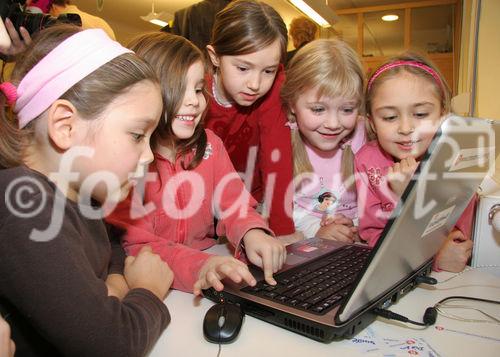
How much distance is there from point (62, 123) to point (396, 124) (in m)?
0.89

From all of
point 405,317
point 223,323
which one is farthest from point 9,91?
point 405,317

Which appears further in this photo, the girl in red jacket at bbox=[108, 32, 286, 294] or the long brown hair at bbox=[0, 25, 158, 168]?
the girl in red jacket at bbox=[108, 32, 286, 294]

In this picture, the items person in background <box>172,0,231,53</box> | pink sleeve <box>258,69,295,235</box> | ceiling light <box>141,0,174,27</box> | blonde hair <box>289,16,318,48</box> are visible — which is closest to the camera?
pink sleeve <box>258,69,295,235</box>

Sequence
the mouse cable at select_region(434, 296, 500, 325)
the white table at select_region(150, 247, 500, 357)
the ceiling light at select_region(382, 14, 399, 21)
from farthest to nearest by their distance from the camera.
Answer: the ceiling light at select_region(382, 14, 399, 21)
the mouse cable at select_region(434, 296, 500, 325)
the white table at select_region(150, 247, 500, 357)

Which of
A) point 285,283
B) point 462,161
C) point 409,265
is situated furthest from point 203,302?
point 462,161

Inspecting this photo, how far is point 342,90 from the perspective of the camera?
49.1 inches

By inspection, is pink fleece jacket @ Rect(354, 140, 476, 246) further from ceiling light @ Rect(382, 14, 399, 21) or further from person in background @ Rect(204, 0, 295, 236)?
ceiling light @ Rect(382, 14, 399, 21)

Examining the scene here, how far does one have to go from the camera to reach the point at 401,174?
1036 millimetres

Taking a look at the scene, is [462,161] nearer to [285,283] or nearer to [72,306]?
[285,283]

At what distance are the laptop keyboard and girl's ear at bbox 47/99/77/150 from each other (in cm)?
41

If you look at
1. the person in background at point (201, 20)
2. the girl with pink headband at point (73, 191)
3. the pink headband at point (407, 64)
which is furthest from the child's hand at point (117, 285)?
the person in background at point (201, 20)

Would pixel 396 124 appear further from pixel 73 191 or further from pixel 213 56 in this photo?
pixel 73 191

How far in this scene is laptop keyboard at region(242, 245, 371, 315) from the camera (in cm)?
67

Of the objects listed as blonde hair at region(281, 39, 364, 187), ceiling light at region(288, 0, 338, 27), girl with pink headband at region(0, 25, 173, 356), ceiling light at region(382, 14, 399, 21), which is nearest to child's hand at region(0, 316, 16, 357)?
girl with pink headband at region(0, 25, 173, 356)
